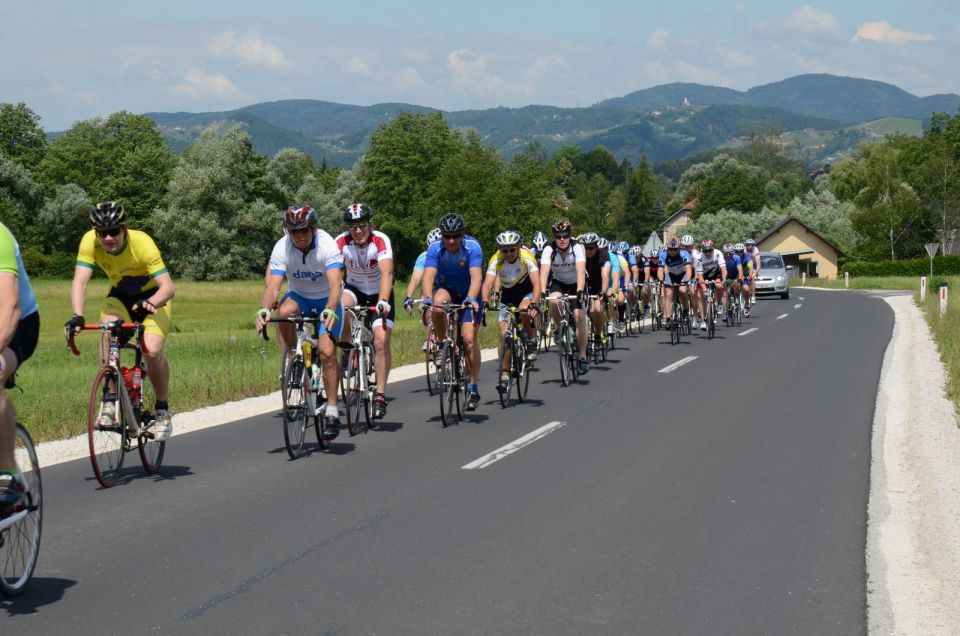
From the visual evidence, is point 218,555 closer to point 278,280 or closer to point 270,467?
point 270,467

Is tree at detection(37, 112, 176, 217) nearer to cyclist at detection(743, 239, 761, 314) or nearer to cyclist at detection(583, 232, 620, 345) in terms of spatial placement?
cyclist at detection(743, 239, 761, 314)

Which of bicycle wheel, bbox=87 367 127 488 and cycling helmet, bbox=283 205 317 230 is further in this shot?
cycling helmet, bbox=283 205 317 230

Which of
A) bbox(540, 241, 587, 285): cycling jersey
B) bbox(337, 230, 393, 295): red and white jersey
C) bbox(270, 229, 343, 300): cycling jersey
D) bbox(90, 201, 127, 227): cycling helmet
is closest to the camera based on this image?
bbox(90, 201, 127, 227): cycling helmet

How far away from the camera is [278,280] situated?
30.7 feet

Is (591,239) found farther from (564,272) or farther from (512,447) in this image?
(512,447)

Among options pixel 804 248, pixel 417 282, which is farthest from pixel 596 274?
pixel 804 248

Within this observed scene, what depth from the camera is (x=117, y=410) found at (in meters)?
7.75

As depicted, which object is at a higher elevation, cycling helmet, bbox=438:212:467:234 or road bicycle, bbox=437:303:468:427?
cycling helmet, bbox=438:212:467:234

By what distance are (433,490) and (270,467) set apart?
1680mm

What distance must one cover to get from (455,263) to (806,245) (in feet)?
328

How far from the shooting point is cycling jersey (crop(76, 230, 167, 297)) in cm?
793

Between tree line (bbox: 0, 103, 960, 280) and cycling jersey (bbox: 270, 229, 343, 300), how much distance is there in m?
61.4

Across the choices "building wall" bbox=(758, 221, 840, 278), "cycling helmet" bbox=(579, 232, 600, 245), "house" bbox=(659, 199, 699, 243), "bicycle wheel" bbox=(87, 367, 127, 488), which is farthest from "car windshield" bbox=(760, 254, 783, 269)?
"house" bbox=(659, 199, 699, 243)

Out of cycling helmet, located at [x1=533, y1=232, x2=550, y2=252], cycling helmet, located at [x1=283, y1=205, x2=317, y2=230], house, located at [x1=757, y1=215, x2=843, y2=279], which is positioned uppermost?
cycling helmet, located at [x1=283, y1=205, x2=317, y2=230]
